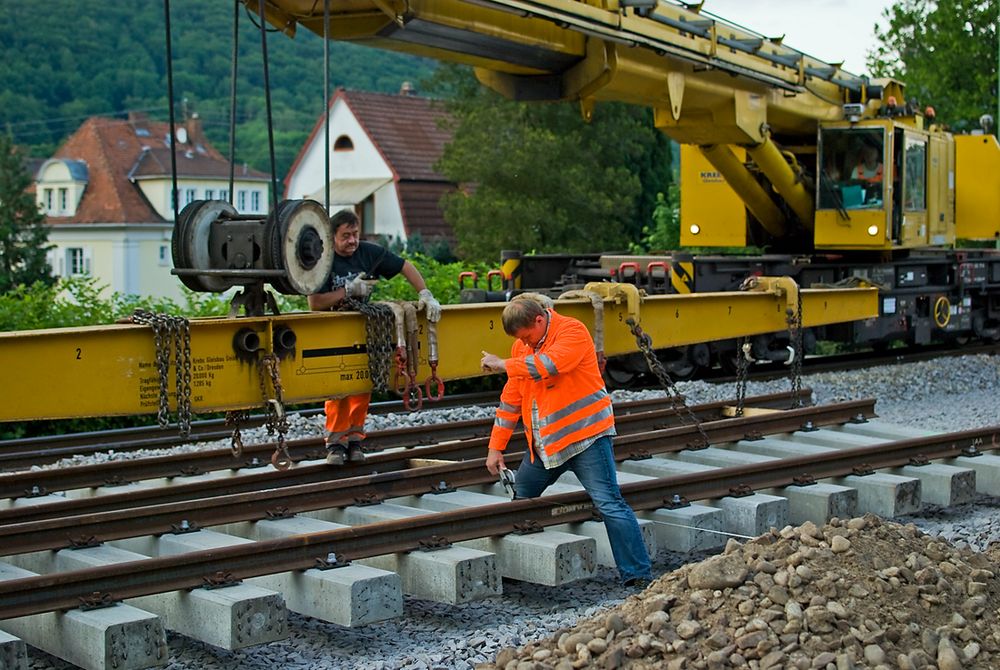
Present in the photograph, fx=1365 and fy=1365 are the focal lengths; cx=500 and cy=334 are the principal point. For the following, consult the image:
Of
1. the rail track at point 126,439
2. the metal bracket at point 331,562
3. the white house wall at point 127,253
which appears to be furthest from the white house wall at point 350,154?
the metal bracket at point 331,562

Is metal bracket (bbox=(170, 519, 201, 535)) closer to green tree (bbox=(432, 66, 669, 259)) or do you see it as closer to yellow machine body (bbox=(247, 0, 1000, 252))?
yellow machine body (bbox=(247, 0, 1000, 252))

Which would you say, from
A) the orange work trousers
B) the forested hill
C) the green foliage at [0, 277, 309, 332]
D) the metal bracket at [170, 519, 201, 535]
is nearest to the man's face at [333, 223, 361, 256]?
the orange work trousers

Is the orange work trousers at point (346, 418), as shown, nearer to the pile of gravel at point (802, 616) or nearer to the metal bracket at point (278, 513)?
the metal bracket at point (278, 513)

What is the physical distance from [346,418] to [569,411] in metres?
2.25

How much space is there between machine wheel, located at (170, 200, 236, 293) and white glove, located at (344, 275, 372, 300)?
901 millimetres

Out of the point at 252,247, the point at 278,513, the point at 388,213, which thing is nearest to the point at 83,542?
the point at 278,513

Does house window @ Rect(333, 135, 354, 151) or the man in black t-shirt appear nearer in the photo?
the man in black t-shirt

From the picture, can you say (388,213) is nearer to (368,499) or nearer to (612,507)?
(368,499)

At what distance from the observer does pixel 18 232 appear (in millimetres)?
52219

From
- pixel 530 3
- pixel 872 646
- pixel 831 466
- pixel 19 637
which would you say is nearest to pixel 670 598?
pixel 872 646

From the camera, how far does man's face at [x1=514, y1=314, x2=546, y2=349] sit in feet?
23.4

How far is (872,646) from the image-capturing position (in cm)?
521

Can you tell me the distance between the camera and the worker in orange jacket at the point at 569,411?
281 inches

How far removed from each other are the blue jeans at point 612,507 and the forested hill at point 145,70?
79.1 m
